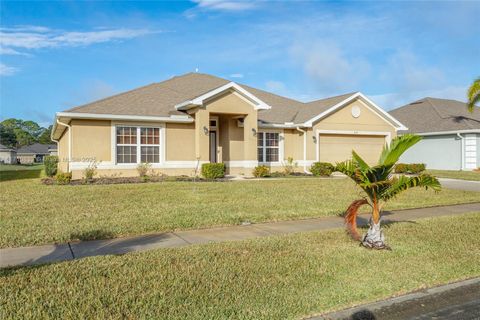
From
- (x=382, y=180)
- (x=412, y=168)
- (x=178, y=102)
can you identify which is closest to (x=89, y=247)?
(x=382, y=180)

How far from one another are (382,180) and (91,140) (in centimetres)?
1388

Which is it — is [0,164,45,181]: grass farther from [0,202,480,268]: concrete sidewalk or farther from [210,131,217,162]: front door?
[0,202,480,268]: concrete sidewalk

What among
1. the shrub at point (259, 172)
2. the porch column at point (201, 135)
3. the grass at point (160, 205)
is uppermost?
the porch column at point (201, 135)

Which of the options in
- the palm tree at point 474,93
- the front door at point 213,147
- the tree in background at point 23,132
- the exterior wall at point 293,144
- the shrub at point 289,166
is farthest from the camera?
the tree in background at point 23,132

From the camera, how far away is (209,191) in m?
14.1

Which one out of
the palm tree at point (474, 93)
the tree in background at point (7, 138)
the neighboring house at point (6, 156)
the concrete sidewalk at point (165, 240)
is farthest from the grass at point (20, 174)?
the tree in background at point (7, 138)

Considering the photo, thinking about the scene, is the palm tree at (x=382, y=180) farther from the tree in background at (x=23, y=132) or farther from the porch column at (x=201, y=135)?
the tree in background at (x=23, y=132)

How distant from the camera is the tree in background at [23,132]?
315ft

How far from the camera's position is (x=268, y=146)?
2197cm

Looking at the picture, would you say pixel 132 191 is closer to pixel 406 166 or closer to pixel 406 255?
pixel 406 255

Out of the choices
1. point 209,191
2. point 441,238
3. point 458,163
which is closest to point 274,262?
point 441,238

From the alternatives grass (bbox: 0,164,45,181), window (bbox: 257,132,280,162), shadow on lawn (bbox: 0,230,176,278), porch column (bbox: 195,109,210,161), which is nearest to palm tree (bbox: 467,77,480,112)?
window (bbox: 257,132,280,162)

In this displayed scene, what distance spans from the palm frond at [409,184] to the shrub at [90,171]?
509 inches

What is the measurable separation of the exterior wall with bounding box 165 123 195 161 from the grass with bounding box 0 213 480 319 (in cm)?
1226
